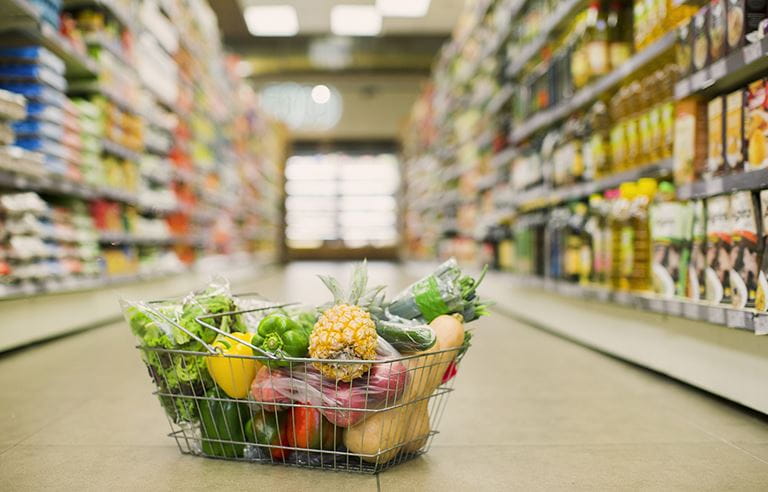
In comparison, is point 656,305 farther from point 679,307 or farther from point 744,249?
point 744,249

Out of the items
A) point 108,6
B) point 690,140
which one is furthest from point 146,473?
point 108,6

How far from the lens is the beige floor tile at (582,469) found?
1.47 meters

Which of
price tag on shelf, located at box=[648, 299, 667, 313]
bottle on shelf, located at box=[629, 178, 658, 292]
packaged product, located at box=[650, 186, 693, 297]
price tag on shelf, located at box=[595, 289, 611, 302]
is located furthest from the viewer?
price tag on shelf, located at box=[595, 289, 611, 302]

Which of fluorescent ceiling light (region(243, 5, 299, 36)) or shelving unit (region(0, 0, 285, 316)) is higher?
fluorescent ceiling light (region(243, 5, 299, 36))

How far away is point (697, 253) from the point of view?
2.44m

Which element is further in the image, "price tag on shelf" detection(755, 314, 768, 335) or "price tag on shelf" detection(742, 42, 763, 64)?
"price tag on shelf" detection(742, 42, 763, 64)

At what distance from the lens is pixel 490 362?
314 centimetres

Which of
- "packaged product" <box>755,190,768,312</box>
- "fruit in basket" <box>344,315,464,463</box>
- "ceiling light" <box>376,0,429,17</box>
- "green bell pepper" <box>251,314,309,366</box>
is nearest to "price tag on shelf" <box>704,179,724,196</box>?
"packaged product" <box>755,190,768,312</box>

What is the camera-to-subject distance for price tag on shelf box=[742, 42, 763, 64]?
206 cm

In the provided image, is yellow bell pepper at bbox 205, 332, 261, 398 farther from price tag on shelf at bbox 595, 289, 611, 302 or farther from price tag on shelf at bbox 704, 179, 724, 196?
price tag on shelf at bbox 595, 289, 611, 302

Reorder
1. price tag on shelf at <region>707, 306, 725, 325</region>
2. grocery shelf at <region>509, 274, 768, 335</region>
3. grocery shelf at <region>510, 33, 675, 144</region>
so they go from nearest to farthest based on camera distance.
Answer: grocery shelf at <region>509, 274, 768, 335</region>
price tag on shelf at <region>707, 306, 725, 325</region>
grocery shelf at <region>510, 33, 675, 144</region>

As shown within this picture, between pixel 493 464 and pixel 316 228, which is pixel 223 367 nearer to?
pixel 493 464

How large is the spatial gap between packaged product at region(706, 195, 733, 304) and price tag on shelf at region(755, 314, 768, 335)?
0.26m

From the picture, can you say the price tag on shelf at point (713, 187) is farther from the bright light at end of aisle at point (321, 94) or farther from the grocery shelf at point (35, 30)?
the bright light at end of aisle at point (321, 94)
